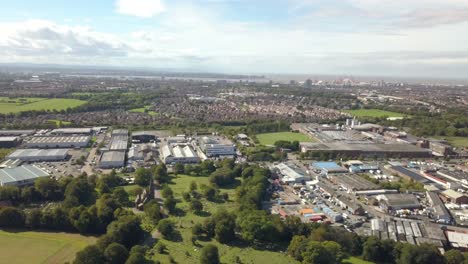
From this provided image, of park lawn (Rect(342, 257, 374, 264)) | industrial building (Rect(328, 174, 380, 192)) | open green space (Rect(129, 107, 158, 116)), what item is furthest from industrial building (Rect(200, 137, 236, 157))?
open green space (Rect(129, 107, 158, 116))

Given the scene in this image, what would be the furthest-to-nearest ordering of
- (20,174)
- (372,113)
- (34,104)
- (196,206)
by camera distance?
(372,113)
(34,104)
(20,174)
(196,206)

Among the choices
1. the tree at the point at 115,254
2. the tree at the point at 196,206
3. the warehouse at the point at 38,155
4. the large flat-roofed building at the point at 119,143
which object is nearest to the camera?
the tree at the point at 115,254

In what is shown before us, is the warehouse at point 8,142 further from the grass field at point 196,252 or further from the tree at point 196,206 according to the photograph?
the tree at point 196,206

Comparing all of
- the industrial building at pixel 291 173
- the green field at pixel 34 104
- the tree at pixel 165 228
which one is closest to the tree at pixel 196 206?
the tree at pixel 165 228

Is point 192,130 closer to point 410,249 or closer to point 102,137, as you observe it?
point 102,137

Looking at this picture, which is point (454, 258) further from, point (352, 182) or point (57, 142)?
point (57, 142)

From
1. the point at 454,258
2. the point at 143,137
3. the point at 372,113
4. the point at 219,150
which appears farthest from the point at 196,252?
the point at 372,113
